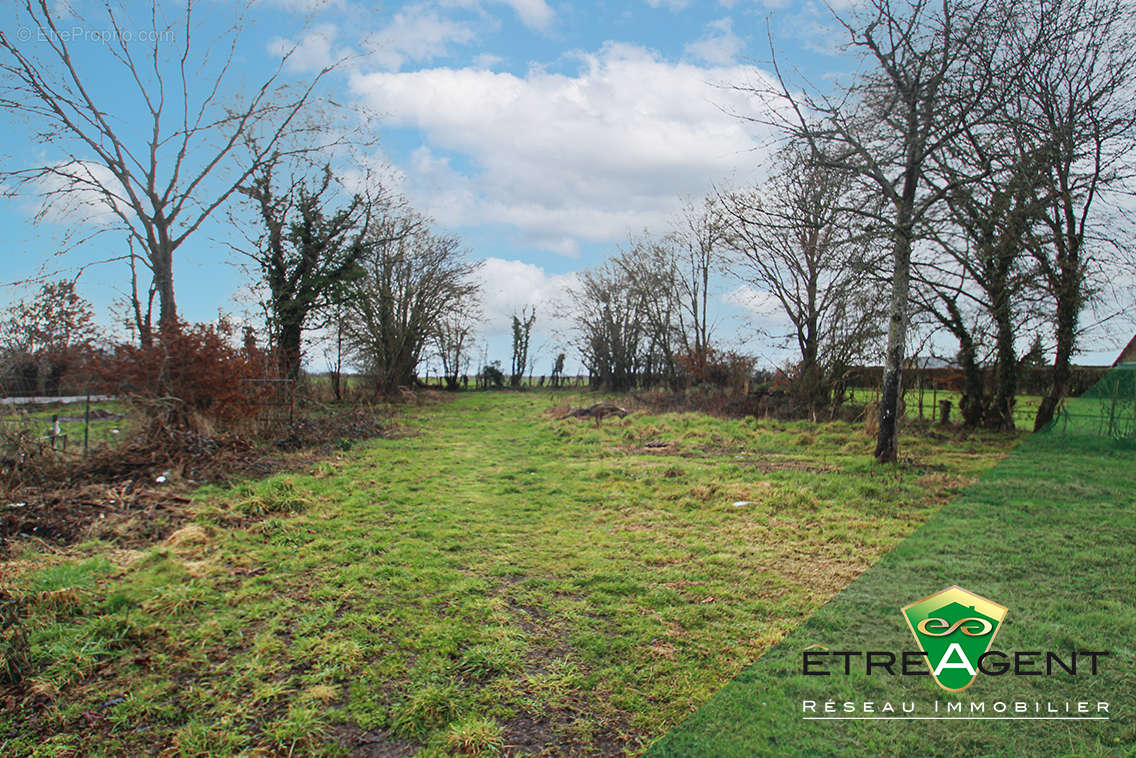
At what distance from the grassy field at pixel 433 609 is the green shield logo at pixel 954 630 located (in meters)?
0.65

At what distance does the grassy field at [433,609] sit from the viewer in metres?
2.99

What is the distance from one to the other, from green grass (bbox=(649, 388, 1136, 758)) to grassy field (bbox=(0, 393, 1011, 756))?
0.72 ft

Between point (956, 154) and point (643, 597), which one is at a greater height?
point (956, 154)

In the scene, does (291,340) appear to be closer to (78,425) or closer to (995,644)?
(78,425)

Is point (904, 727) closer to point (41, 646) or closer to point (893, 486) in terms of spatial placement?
point (41, 646)

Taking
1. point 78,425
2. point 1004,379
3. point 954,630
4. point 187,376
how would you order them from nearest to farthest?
point 954,630, point 187,376, point 78,425, point 1004,379

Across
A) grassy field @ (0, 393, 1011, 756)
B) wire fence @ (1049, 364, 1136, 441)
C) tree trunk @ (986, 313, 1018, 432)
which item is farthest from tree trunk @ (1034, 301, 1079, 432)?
grassy field @ (0, 393, 1011, 756)

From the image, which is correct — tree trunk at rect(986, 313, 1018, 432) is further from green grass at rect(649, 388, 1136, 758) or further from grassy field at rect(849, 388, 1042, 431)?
green grass at rect(649, 388, 1136, 758)

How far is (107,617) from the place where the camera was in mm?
3967

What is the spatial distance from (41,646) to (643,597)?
3.83 m

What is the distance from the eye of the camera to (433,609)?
4301 mm

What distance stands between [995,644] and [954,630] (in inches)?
10.1

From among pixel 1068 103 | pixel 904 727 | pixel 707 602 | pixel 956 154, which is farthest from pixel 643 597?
pixel 1068 103

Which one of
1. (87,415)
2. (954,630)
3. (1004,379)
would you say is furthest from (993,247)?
(87,415)
